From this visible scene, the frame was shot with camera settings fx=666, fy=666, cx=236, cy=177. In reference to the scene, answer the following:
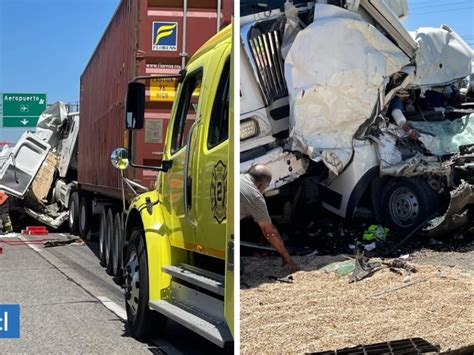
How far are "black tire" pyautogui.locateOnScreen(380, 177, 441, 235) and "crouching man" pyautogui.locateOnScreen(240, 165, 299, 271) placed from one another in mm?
508

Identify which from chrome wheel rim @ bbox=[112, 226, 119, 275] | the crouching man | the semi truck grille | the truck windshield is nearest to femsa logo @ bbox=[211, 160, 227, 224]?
the crouching man

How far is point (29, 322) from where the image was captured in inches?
129

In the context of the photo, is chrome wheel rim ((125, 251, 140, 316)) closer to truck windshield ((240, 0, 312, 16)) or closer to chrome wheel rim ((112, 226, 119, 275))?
truck windshield ((240, 0, 312, 16))

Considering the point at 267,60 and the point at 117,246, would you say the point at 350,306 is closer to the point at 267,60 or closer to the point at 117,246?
the point at 267,60

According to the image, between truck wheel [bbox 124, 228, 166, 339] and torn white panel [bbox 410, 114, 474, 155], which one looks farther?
truck wheel [bbox 124, 228, 166, 339]

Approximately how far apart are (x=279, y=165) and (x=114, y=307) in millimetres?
3441

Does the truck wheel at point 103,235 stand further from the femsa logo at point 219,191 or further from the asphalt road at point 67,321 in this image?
the femsa logo at point 219,191

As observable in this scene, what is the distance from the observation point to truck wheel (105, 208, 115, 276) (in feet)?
26.8

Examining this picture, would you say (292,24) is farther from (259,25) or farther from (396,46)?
(396,46)

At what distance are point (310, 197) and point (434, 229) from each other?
615mm

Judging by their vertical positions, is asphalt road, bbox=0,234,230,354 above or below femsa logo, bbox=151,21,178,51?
below

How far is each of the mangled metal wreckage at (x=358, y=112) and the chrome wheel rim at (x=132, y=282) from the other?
2.37 metres

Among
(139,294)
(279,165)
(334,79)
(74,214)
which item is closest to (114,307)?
(139,294)

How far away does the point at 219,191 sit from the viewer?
324 centimetres
